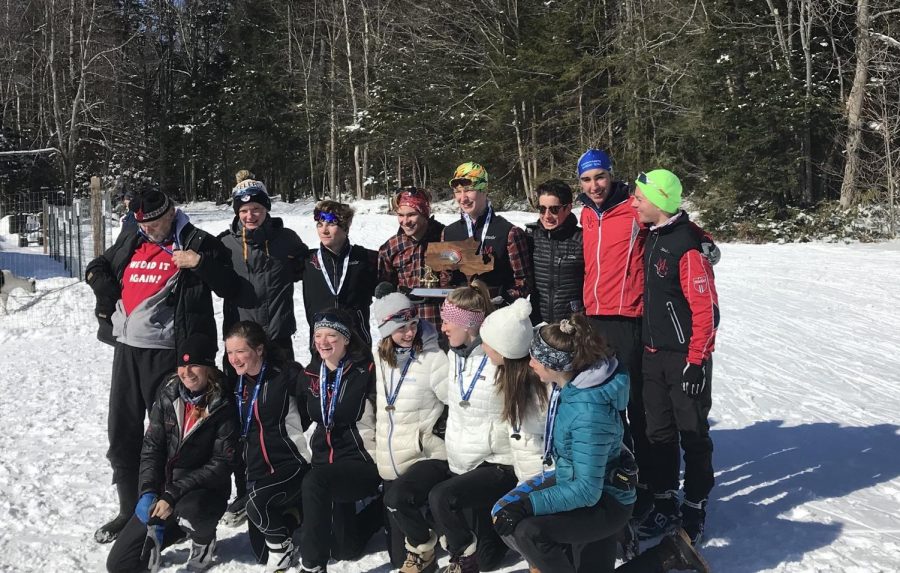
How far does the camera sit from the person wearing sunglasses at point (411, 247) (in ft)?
13.8

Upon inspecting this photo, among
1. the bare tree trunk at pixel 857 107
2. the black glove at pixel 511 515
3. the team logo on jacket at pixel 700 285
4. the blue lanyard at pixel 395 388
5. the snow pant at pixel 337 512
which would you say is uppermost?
the bare tree trunk at pixel 857 107

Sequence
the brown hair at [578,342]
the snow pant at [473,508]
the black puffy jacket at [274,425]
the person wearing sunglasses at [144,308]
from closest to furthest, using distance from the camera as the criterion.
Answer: the brown hair at [578,342] < the snow pant at [473,508] < the black puffy jacket at [274,425] < the person wearing sunglasses at [144,308]

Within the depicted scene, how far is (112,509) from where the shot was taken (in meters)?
4.19

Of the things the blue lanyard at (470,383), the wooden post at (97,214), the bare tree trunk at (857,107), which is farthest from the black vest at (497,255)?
the bare tree trunk at (857,107)

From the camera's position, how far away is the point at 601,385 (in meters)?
3.02

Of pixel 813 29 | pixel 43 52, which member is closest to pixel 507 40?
pixel 813 29

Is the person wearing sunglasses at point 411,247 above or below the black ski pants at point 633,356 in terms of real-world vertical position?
above

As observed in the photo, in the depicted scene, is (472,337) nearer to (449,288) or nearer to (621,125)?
(449,288)

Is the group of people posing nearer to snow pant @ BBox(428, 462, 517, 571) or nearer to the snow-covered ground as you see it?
snow pant @ BBox(428, 462, 517, 571)

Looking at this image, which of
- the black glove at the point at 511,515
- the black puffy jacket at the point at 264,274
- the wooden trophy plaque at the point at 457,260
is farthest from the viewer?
the black puffy jacket at the point at 264,274

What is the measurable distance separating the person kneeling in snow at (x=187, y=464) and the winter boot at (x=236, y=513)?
385 millimetres

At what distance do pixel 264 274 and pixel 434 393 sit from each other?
135 cm

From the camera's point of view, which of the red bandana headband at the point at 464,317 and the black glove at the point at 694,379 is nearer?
the black glove at the point at 694,379

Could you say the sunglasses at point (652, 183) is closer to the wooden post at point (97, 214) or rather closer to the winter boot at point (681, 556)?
the winter boot at point (681, 556)
